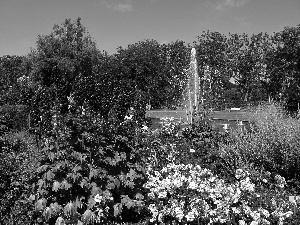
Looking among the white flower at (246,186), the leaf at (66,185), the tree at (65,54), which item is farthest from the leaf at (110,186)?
the tree at (65,54)

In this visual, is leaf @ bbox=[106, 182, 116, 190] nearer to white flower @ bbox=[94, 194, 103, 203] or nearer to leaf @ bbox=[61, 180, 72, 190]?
white flower @ bbox=[94, 194, 103, 203]

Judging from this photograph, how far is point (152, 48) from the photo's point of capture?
45.9 meters

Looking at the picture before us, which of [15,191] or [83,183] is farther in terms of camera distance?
[15,191]

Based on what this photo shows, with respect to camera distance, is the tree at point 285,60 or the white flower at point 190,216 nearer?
the white flower at point 190,216

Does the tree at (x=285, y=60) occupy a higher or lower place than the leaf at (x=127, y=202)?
higher

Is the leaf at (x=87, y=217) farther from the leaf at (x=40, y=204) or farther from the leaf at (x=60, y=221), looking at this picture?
the leaf at (x=40, y=204)

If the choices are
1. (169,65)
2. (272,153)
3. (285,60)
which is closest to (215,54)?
(169,65)

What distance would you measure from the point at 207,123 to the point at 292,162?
3.59 metres

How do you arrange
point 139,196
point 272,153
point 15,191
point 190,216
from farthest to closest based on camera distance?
point 272,153
point 15,191
point 139,196
point 190,216

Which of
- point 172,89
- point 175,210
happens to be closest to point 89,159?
point 175,210

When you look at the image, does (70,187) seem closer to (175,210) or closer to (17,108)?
(175,210)

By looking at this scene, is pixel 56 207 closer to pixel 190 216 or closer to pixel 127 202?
pixel 127 202

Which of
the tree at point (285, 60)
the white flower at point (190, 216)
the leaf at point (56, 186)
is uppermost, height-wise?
the tree at point (285, 60)

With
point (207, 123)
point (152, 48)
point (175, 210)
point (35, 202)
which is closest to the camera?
point (175, 210)
